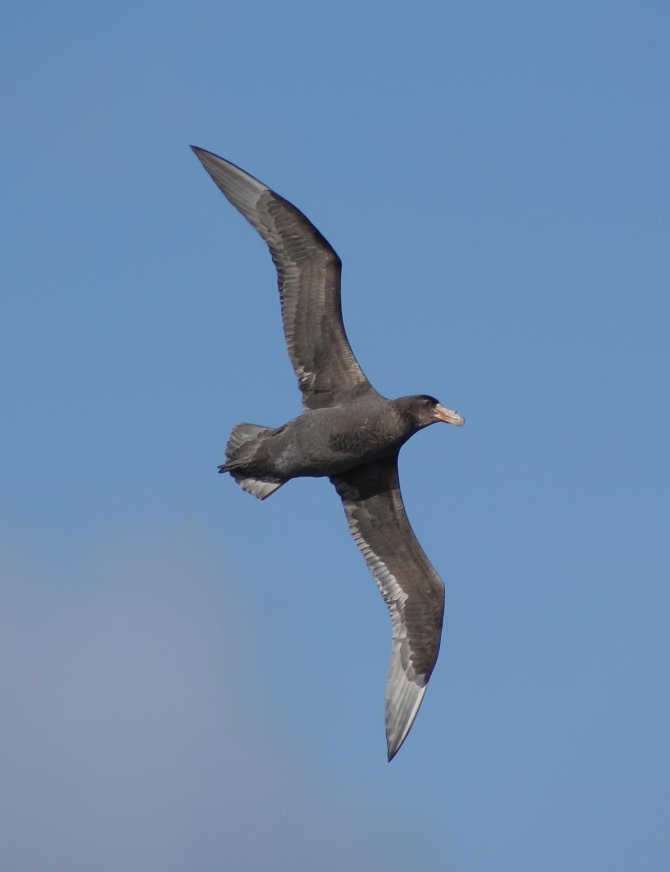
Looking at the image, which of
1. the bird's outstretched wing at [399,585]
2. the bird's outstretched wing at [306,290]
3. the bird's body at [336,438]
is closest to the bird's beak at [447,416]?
the bird's body at [336,438]

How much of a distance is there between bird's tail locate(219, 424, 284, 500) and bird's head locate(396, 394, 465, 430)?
5.32ft

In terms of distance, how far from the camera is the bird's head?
19.8m

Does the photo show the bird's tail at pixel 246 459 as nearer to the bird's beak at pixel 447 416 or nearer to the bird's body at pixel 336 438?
the bird's body at pixel 336 438

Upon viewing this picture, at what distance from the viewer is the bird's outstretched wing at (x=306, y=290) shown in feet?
66.1

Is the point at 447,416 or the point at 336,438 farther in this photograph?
the point at 447,416

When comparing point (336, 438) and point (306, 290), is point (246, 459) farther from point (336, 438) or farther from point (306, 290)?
point (306, 290)

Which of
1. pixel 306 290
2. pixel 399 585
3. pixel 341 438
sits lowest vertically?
pixel 399 585

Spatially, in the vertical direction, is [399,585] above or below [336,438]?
below

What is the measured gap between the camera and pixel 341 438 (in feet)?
64.6

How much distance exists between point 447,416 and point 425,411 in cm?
27

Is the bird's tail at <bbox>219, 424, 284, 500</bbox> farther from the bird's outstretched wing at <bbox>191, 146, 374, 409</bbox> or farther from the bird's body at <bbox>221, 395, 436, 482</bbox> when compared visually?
the bird's outstretched wing at <bbox>191, 146, 374, 409</bbox>

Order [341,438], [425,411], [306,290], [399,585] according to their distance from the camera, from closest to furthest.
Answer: [341,438], [425,411], [306,290], [399,585]

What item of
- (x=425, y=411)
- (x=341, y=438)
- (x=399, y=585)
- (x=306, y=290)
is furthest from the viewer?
(x=399, y=585)

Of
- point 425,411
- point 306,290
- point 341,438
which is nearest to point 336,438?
point 341,438
